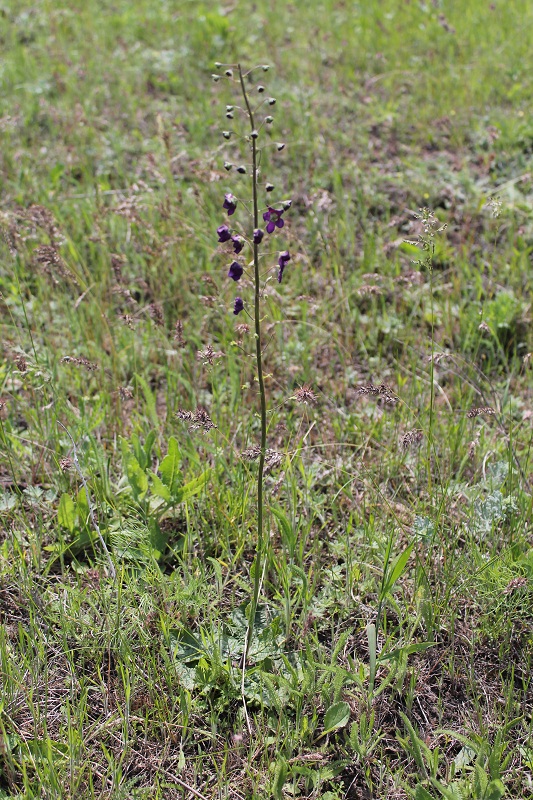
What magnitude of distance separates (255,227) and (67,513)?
1.29 m

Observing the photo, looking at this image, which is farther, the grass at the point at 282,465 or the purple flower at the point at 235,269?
the grass at the point at 282,465

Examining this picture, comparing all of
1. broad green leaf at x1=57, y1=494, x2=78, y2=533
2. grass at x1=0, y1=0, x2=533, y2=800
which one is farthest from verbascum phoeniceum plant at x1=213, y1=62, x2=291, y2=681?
broad green leaf at x1=57, y1=494, x2=78, y2=533

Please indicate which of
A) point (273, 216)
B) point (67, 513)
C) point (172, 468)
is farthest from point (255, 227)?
point (67, 513)

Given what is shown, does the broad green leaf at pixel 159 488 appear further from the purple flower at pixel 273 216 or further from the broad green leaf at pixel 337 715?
the purple flower at pixel 273 216

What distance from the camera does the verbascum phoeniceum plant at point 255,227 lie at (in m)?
1.98

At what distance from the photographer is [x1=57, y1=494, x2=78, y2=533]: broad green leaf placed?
8.75 ft

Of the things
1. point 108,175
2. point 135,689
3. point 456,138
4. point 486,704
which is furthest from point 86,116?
point 486,704

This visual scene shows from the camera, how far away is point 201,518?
2709 mm

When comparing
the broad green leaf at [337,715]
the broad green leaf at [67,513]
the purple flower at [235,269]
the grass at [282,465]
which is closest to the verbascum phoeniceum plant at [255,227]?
the purple flower at [235,269]

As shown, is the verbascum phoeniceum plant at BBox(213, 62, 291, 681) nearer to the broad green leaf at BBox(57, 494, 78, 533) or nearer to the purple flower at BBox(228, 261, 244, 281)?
the purple flower at BBox(228, 261, 244, 281)

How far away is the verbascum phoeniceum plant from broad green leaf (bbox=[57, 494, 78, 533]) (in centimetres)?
68

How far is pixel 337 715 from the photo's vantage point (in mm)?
2115

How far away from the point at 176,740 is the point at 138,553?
26.0 inches

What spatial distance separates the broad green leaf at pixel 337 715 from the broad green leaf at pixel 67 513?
1134 mm
